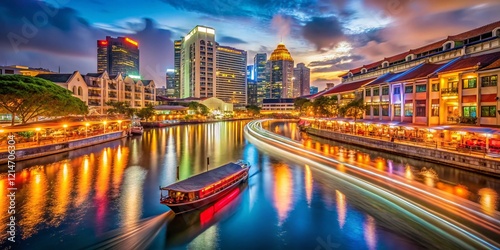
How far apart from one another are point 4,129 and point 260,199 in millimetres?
30674

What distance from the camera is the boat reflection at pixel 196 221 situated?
14.0 meters

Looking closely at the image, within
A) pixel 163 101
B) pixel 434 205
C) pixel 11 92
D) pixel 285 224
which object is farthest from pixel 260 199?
pixel 163 101

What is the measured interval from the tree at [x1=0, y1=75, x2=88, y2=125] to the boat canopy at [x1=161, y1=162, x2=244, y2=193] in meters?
30.3

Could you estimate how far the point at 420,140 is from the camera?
113 feet

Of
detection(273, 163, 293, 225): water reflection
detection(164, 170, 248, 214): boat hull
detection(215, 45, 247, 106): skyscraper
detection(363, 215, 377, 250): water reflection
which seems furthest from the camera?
detection(215, 45, 247, 106): skyscraper

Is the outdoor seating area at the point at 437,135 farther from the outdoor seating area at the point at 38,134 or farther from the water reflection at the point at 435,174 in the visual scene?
the outdoor seating area at the point at 38,134

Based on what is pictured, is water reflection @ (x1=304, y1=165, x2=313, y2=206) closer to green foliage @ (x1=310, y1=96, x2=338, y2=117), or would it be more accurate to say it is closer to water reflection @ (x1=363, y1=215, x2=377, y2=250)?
water reflection @ (x1=363, y1=215, x2=377, y2=250)

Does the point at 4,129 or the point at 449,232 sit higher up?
the point at 4,129

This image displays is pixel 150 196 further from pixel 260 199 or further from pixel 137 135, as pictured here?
pixel 137 135

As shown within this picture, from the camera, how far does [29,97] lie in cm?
3469

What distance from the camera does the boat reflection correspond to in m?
14.0

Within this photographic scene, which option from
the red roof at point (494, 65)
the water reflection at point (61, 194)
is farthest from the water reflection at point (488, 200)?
the water reflection at point (61, 194)

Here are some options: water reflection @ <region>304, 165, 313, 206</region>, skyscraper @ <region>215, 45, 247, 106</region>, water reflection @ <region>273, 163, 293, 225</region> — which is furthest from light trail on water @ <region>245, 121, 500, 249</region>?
skyscraper @ <region>215, 45, 247, 106</region>

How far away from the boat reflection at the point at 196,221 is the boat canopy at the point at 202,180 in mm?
1527
